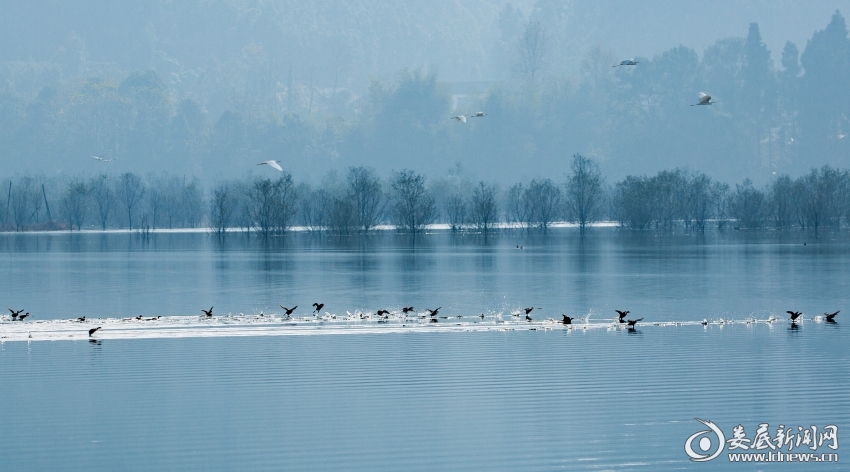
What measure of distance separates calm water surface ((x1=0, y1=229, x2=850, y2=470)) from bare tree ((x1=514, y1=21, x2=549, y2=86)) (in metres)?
116

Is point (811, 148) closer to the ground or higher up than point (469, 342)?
higher up

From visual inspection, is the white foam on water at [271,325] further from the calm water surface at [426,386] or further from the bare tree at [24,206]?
the bare tree at [24,206]

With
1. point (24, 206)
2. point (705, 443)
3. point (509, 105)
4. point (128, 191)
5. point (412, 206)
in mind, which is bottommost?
point (705, 443)

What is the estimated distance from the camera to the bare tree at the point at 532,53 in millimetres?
142250

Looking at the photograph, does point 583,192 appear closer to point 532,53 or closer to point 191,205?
point 191,205

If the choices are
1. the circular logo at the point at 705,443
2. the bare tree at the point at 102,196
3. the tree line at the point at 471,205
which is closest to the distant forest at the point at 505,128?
the tree line at the point at 471,205

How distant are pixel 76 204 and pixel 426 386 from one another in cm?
7990

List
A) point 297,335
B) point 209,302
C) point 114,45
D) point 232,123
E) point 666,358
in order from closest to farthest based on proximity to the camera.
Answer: point 666,358 → point 297,335 → point 209,302 → point 232,123 → point 114,45

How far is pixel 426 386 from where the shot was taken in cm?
1390

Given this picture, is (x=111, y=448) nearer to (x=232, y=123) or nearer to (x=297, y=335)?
(x=297, y=335)

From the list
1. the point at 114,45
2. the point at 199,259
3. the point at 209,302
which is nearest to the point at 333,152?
the point at 114,45

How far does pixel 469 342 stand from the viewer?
1792 cm

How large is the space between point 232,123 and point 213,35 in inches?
2376

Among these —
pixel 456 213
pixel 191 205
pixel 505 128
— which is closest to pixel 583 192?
pixel 456 213
